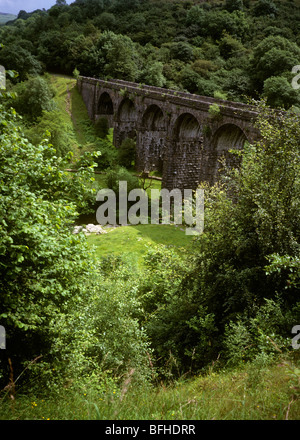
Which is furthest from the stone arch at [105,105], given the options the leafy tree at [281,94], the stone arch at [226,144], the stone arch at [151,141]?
the stone arch at [226,144]

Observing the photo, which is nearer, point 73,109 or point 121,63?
point 121,63

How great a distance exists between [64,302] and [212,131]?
27189 millimetres

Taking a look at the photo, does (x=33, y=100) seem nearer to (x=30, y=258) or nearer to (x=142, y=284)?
(x=142, y=284)

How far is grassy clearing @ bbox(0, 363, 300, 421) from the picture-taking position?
491 cm

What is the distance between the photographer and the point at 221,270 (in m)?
12.2

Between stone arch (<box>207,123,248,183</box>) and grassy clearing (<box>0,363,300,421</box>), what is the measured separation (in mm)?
26125

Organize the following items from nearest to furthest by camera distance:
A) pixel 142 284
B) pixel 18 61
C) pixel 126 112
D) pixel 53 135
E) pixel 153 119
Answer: pixel 142 284, pixel 53 135, pixel 153 119, pixel 126 112, pixel 18 61

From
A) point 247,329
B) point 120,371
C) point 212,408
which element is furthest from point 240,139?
point 212,408

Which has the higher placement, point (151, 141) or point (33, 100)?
point (33, 100)

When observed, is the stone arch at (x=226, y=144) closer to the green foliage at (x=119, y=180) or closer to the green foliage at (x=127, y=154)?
the green foliage at (x=119, y=180)

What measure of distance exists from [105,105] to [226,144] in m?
40.0

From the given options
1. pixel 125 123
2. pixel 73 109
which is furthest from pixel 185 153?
pixel 73 109

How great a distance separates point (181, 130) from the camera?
130ft

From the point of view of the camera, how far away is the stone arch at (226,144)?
103 ft
